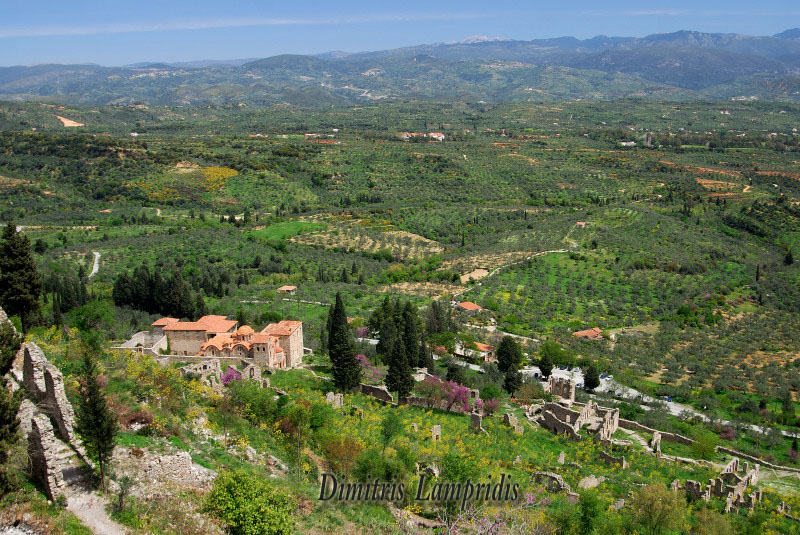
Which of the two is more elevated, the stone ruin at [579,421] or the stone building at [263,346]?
the stone building at [263,346]

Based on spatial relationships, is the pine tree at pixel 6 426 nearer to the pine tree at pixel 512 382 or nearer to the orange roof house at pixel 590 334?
the pine tree at pixel 512 382

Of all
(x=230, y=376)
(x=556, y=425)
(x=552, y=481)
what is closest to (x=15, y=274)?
(x=230, y=376)

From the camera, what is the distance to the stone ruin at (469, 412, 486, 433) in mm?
26552

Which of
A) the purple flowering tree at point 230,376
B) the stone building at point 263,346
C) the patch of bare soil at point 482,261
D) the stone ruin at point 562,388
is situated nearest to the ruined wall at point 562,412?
the stone ruin at point 562,388

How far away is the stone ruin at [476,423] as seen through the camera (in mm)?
26552

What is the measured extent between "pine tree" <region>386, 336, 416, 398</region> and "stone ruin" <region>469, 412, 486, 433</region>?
4.20 metres

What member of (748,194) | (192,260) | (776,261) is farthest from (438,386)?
(748,194)

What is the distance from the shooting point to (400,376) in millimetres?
30062

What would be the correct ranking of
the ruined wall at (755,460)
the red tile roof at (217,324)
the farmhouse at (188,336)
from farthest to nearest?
the red tile roof at (217,324), the farmhouse at (188,336), the ruined wall at (755,460)

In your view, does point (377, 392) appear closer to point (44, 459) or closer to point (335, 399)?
point (335, 399)

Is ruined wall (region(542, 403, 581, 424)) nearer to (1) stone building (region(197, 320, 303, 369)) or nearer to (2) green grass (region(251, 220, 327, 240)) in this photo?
(1) stone building (region(197, 320, 303, 369))

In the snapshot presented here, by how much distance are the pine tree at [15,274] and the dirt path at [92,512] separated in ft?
44.5

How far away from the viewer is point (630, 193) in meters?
106

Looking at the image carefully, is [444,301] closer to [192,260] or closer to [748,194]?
[192,260]
